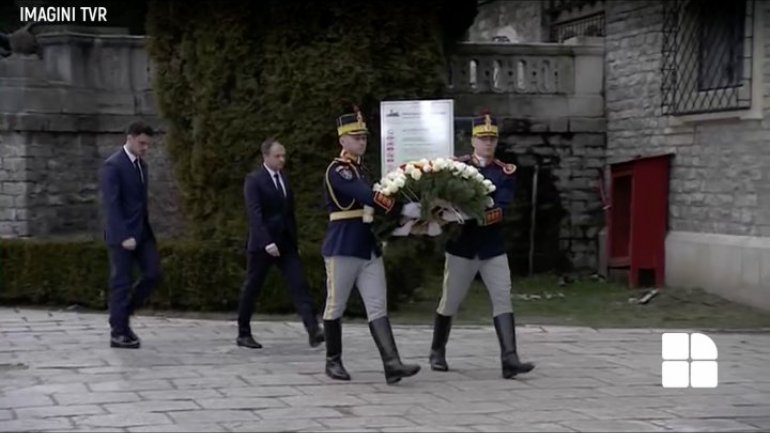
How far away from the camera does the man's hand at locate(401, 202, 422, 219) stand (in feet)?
→ 27.8

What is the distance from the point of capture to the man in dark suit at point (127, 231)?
1011 centimetres

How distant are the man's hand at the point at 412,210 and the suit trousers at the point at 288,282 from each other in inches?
79.0

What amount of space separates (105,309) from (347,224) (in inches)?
205

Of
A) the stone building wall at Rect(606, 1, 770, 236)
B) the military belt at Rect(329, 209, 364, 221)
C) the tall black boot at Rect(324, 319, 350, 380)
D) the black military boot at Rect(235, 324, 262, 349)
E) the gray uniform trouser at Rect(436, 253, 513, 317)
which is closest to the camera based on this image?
the military belt at Rect(329, 209, 364, 221)

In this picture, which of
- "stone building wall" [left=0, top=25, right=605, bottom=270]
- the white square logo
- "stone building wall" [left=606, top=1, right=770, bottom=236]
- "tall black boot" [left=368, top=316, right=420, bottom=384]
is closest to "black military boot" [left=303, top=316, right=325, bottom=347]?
"tall black boot" [left=368, top=316, right=420, bottom=384]

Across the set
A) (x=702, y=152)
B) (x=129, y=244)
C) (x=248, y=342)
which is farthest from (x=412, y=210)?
(x=702, y=152)

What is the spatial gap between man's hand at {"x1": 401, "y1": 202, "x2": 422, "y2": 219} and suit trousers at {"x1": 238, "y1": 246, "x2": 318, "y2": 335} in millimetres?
2007

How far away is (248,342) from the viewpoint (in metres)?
10.4

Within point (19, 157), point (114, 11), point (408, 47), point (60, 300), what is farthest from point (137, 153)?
point (114, 11)

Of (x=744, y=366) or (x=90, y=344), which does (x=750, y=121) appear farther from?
(x=90, y=344)

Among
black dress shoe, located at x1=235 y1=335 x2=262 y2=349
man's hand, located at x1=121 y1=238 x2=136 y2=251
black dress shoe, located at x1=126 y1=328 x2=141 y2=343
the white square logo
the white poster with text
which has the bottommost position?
the white square logo

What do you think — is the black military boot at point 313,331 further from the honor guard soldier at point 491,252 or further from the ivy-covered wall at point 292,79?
the ivy-covered wall at point 292,79

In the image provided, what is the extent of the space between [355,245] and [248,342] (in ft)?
7.33

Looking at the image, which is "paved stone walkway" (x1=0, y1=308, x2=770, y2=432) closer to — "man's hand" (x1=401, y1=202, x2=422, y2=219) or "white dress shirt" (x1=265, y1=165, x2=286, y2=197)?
"man's hand" (x1=401, y1=202, x2=422, y2=219)
